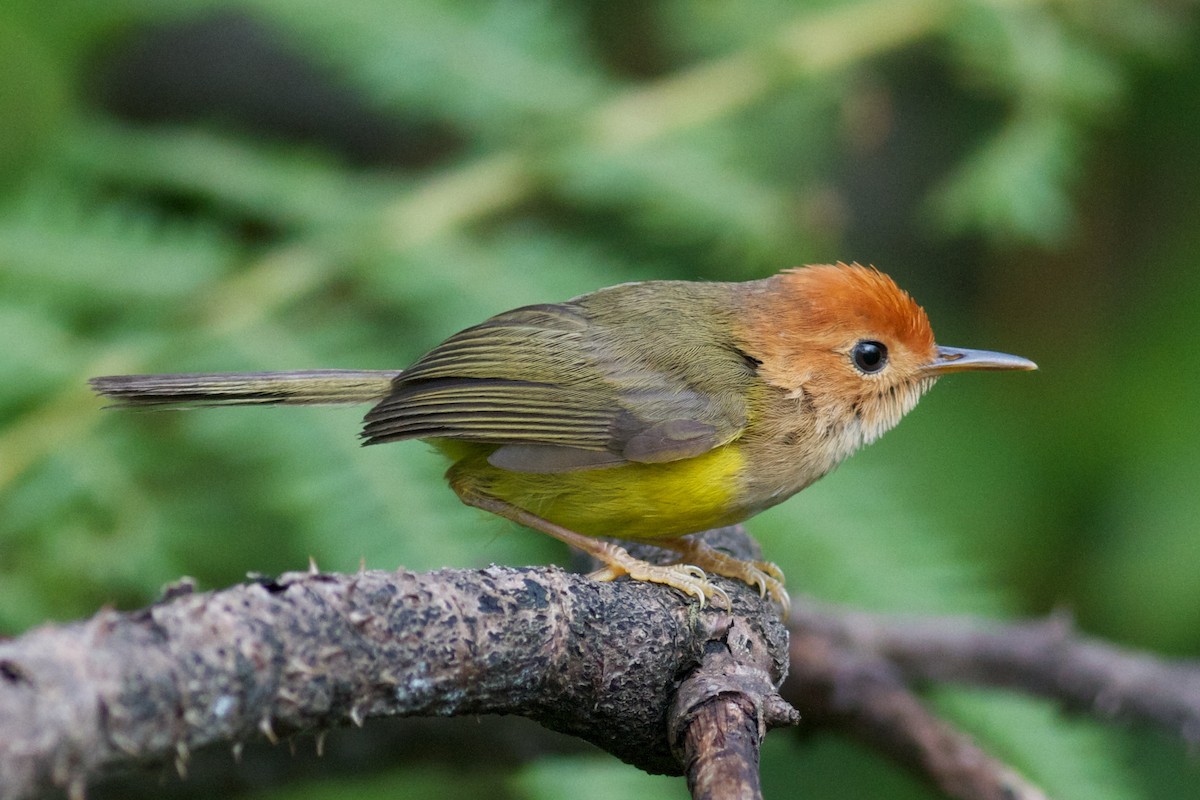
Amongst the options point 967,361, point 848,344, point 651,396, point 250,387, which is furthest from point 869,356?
point 250,387

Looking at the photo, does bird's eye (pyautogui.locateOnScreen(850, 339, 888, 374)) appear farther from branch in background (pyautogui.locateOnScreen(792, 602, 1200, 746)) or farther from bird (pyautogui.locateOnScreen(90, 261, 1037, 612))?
branch in background (pyautogui.locateOnScreen(792, 602, 1200, 746))

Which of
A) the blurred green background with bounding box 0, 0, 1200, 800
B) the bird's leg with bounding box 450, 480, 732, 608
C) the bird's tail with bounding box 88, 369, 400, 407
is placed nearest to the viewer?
the bird's leg with bounding box 450, 480, 732, 608

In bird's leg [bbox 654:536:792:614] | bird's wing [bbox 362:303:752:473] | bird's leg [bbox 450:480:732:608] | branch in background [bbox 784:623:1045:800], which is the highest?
bird's wing [bbox 362:303:752:473]

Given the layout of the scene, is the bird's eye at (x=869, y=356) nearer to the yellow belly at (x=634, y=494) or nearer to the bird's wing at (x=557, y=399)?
the bird's wing at (x=557, y=399)

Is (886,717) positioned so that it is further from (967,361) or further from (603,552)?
(967,361)

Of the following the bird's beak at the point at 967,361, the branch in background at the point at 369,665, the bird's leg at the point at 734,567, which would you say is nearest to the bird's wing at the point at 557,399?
the bird's leg at the point at 734,567

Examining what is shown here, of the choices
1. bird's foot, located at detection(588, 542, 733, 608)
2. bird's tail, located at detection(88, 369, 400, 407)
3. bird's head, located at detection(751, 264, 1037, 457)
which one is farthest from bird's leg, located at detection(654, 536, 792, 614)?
bird's tail, located at detection(88, 369, 400, 407)

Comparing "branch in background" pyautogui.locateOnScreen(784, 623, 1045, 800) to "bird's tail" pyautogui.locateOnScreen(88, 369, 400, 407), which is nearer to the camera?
"branch in background" pyautogui.locateOnScreen(784, 623, 1045, 800)

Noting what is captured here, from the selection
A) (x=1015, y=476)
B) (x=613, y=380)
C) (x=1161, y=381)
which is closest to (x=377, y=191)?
(x=613, y=380)
